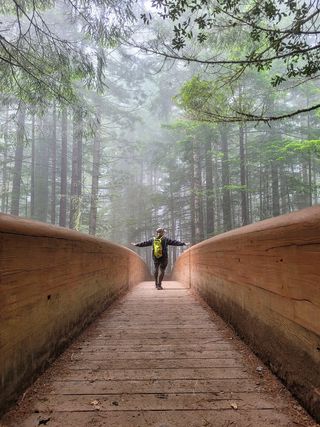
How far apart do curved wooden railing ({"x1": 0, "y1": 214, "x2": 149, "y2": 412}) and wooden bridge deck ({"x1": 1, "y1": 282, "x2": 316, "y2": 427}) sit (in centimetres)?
15

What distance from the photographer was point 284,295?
6.75 feet

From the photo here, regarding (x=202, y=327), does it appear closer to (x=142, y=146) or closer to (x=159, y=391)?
(x=159, y=391)

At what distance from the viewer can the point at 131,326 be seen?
12.5 ft

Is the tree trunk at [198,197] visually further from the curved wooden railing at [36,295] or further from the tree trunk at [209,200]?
the curved wooden railing at [36,295]

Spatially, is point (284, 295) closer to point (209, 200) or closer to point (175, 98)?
point (175, 98)

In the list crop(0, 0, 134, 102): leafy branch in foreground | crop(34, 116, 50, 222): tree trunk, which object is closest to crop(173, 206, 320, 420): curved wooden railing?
crop(0, 0, 134, 102): leafy branch in foreground

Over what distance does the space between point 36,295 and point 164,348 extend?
4.43 ft

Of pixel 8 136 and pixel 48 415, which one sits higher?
pixel 8 136

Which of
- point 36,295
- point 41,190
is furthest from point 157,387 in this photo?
point 41,190

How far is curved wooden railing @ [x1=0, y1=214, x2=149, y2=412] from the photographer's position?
67.9 inches

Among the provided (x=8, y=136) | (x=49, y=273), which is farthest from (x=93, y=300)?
(x=8, y=136)

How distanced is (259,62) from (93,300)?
3438 millimetres

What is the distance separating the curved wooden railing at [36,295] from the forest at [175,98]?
2.62 meters

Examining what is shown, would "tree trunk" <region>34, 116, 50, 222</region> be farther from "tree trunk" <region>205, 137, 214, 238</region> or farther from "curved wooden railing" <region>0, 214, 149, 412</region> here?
"curved wooden railing" <region>0, 214, 149, 412</region>
